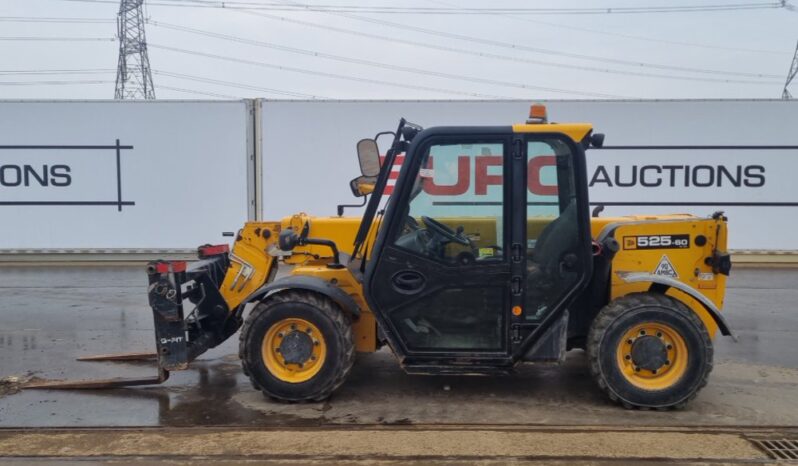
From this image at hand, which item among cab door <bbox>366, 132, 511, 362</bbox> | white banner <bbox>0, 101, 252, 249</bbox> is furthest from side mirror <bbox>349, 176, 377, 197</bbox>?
white banner <bbox>0, 101, 252, 249</bbox>

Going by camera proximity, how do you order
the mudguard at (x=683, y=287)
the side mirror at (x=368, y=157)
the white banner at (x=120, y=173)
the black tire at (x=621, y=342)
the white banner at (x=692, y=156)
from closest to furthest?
1. the black tire at (x=621, y=342)
2. the mudguard at (x=683, y=287)
3. the side mirror at (x=368, y=157)
4. the white banner at (x=692, y=156)
5. the white banner at (x=120, y=173)

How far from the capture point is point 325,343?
4.78 metres

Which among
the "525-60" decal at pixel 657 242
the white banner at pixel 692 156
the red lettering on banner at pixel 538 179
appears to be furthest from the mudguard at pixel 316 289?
the white banner at pixel 692 156

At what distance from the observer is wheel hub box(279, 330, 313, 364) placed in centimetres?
484

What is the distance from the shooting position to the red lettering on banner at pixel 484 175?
15.2 feet

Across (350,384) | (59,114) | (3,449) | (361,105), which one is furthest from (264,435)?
(59,114)

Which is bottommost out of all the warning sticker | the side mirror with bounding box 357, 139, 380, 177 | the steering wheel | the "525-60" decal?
the warning sticker

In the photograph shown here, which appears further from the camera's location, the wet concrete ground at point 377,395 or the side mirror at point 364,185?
the side mirror at point 364,185

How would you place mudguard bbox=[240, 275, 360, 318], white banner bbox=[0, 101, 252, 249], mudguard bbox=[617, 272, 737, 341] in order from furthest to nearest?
white banner bbox=[0, 101, 252, 249] < mudguard bbox=[240, 275, 360, 318] < mudguard bbox=[617, 272, 737, 341]

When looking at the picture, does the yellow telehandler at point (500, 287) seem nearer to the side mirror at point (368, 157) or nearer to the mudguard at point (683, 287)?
the mudguard at point (683, 287)

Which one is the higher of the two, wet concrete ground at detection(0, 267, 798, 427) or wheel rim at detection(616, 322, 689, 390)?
wheel rim at detection(616, 322, 689, 390)

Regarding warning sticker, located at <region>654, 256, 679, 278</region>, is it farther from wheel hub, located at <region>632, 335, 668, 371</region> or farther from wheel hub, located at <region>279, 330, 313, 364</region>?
wheel hub, located at <region>279, 330, 313, 364</region>

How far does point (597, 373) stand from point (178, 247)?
34.4ft

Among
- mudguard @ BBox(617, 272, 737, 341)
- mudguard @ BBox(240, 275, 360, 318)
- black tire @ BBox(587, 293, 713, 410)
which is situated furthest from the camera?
mudguard @ BBox(240, 275, 360, 318)
